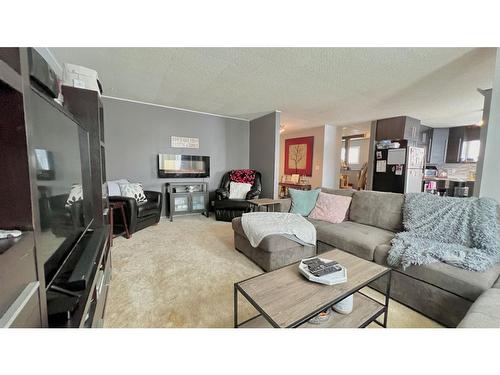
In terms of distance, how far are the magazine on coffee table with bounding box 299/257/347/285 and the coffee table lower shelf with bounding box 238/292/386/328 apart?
0.77 ft

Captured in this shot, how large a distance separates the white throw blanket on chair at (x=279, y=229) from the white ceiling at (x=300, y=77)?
167 cm

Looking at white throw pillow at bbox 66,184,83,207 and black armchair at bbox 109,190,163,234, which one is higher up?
white throw pillow at bbox 66,184,83,207

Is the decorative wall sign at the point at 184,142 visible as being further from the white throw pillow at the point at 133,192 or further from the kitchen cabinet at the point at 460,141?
the kitchen cabinet at the point at 460,141

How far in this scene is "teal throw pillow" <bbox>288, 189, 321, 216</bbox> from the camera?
271 centimetres

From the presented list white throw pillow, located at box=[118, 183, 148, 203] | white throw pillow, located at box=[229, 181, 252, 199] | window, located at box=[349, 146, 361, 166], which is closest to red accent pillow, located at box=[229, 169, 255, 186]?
white throw pillow, located at box=[229, 181, 252, 199]

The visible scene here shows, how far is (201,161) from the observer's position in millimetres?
4426

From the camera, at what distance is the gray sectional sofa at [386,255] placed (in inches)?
50.0

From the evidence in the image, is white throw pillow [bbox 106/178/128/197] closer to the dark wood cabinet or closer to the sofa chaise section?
the dark wood cabinet

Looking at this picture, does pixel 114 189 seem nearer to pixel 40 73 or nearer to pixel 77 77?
pixel 77 77

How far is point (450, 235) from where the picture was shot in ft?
5.49

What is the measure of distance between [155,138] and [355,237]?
379 cm
